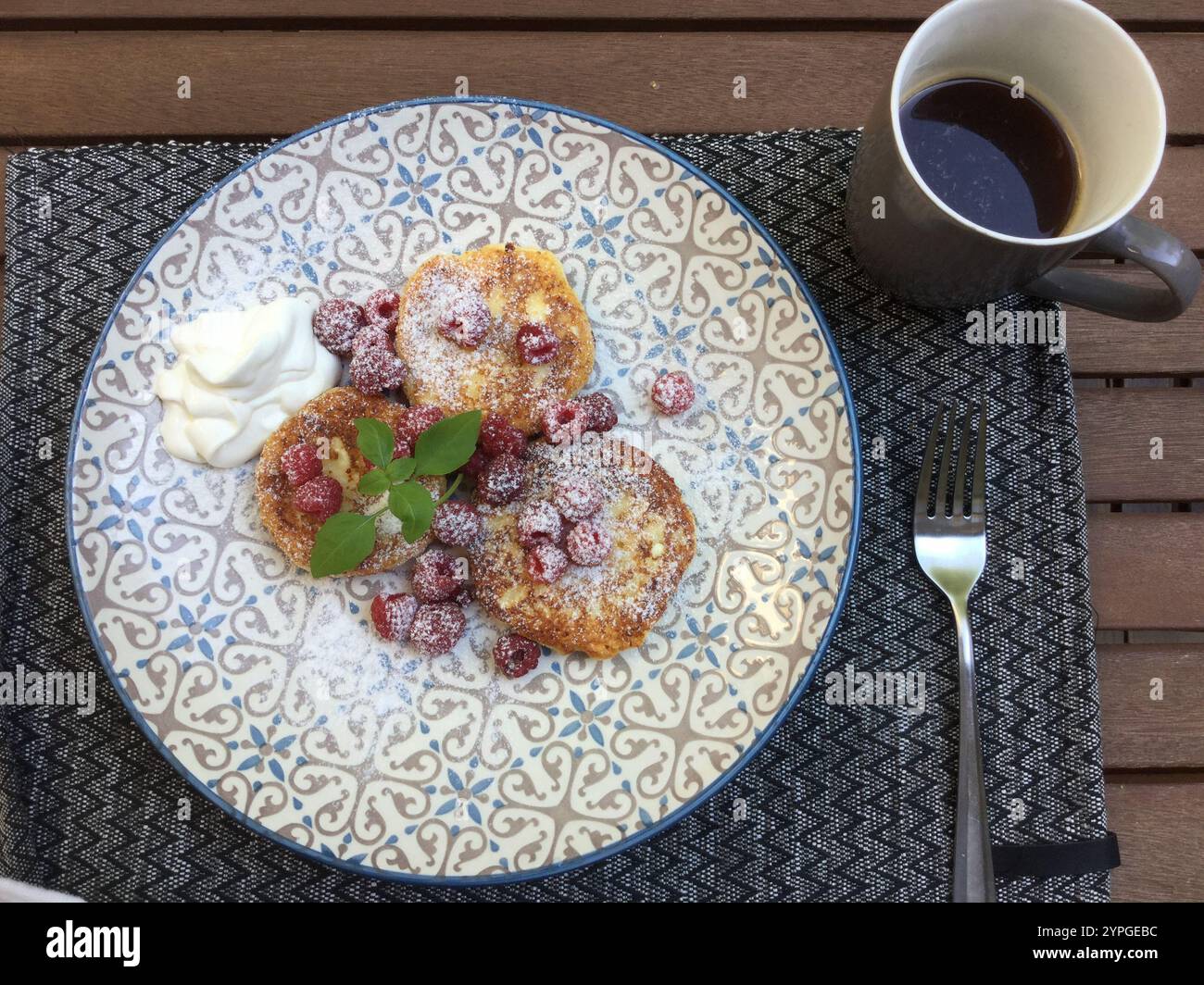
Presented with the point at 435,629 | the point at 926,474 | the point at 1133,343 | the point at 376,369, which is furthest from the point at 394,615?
the point at 1133,343

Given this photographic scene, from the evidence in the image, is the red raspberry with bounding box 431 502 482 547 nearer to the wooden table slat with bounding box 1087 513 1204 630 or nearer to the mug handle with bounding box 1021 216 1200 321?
the mug handle with bounding box 1021 216 1200 321

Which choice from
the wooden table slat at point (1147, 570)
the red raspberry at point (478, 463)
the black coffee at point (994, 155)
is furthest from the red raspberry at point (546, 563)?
the wooden table slat at point (1147, 570)

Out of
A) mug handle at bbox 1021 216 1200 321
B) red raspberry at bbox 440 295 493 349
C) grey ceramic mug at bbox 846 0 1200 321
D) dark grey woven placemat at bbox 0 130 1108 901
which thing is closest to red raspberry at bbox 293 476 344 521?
red raspberry at bbox 440 295 493 349

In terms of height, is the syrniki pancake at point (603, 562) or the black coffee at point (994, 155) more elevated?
the black coffee at point (994, 155)

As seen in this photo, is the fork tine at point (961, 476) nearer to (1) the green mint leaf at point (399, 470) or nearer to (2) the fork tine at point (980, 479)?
(2) the fork tine at point (980, 479)

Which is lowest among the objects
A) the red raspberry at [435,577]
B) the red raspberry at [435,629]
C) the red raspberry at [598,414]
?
the red raspberry at [435,629]

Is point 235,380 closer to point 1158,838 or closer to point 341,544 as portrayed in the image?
point 341,544
